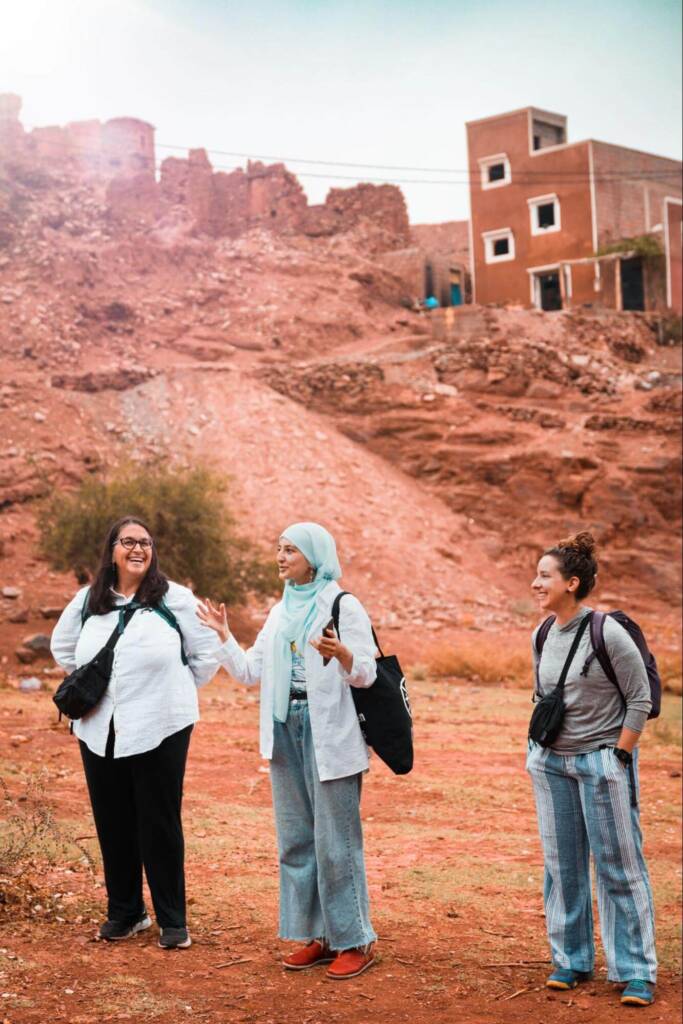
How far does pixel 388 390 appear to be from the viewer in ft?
107

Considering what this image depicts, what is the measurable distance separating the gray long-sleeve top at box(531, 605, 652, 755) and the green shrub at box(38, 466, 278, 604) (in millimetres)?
14757

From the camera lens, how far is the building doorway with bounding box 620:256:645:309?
39.1 meters

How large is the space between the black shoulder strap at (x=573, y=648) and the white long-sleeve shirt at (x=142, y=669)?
1426mm

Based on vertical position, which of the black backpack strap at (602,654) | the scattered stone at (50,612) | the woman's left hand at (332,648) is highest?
the woman's left hand at (332,648)

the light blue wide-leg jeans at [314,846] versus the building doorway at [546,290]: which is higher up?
the building doorway at [546,290]

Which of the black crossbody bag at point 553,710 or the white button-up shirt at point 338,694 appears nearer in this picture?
the white button-up shirt at point 338,694

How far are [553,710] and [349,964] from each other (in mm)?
1313

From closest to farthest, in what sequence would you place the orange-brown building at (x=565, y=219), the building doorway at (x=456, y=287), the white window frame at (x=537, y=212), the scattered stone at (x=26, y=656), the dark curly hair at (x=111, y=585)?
1. the dark curly hair at (x=111, y=585)
2. the scattered stone at (x=26, y=656)
3. the orange-brown building at (x=565, y=219)
4. the white window frame at (x=537, y=212)
5. the building doorway at (x=456, y=287)

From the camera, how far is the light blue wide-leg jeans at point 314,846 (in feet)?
16.0

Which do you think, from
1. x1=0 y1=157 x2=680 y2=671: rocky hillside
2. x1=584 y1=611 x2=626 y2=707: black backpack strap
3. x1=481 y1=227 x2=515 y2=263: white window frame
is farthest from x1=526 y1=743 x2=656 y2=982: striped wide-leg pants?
x1=481 y1=227 x2=515 y2=263: white window frame

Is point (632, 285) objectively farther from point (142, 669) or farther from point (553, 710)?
point (142, 669)

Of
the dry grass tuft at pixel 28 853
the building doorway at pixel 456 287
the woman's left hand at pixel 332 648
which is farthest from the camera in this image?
the building doorway at pixel 456 287

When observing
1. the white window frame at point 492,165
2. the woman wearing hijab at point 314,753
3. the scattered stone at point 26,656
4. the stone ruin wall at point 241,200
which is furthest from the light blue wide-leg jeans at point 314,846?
the stone ruin wall at point 241,200

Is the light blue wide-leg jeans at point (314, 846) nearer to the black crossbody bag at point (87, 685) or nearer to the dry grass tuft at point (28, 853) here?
the black crossbody bag at point (87, 685)
